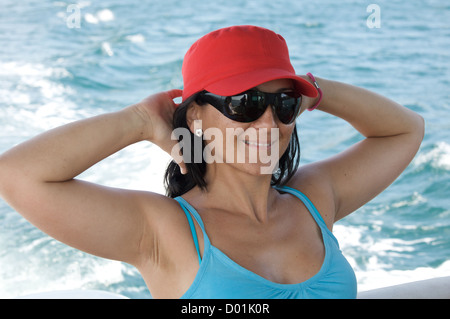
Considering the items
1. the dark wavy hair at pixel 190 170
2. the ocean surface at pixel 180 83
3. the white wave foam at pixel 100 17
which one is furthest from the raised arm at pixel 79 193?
the white wave foam at pixel 100 17

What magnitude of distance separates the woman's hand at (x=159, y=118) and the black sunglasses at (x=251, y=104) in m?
0.14

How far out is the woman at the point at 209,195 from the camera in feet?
5.35

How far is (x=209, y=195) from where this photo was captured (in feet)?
6.47

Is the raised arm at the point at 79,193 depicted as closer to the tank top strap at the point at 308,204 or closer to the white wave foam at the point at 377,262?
the tank top strap at the point at 308,204

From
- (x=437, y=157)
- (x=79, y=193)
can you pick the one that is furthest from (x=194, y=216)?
(x=437, y=157)

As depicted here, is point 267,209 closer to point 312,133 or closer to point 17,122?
point 312,133

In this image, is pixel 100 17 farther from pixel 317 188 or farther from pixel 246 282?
pixel 246 282

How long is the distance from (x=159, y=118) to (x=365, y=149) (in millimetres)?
850

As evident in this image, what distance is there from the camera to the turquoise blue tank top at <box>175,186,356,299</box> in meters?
1.70

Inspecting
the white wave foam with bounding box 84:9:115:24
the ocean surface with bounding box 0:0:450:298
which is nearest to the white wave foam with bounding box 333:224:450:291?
the ocean surface with bounding box 0:0:450:298

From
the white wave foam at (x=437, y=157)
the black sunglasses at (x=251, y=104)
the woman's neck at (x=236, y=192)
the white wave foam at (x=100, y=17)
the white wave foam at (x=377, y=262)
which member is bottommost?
the white wave foam at (x=377, y=262)

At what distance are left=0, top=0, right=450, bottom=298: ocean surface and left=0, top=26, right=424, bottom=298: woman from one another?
2.67 meters

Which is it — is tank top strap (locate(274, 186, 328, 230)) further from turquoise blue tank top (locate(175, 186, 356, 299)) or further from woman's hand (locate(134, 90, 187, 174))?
woman's hand (locate(134, 90, 187, 174))

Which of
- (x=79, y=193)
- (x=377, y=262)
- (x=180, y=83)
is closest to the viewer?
(x=79, y=193)
